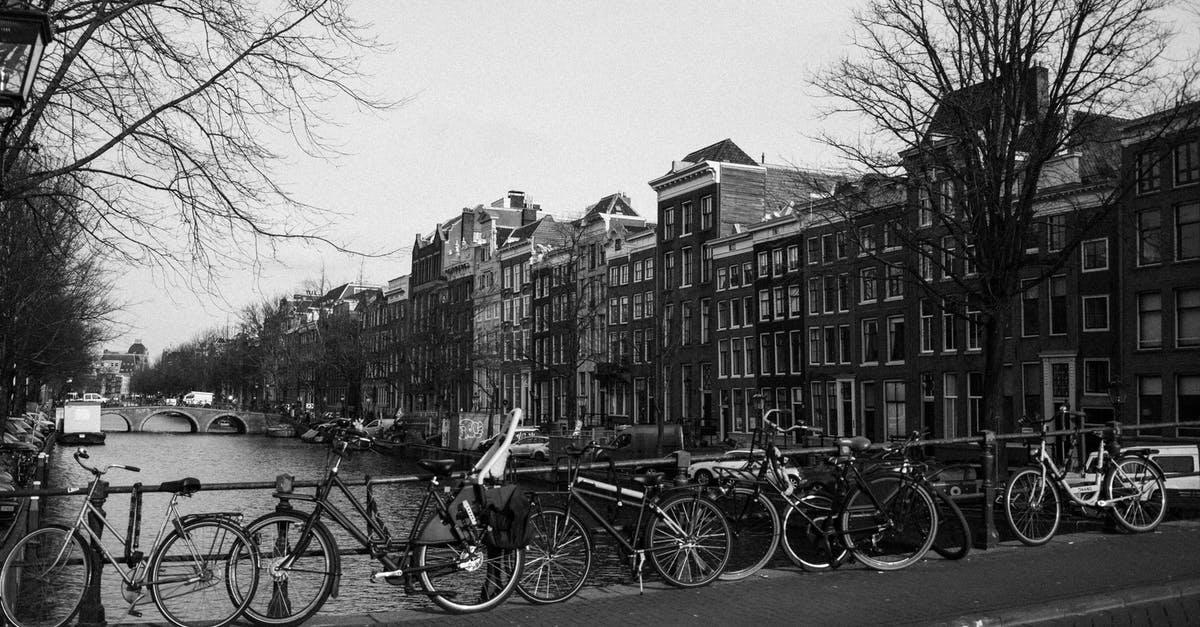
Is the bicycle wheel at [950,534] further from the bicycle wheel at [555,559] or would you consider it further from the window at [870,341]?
the window at [870,341]

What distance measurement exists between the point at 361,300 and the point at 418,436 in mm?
38381

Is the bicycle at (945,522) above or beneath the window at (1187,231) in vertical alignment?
beneath

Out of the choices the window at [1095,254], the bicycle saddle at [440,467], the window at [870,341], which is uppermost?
the window at [1095,254]

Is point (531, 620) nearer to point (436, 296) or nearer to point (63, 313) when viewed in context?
point (63, 313)

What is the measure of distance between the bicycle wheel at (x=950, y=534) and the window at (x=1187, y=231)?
1093 inches

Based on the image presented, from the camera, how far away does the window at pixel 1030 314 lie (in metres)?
38.1

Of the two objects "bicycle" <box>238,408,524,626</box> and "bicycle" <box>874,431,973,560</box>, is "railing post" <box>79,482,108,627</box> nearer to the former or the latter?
"bicycle" <box>238,408,524,626</box>

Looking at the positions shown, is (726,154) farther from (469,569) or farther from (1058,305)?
(469,569)

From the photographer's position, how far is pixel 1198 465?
774 inches

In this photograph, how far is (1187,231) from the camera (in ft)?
112

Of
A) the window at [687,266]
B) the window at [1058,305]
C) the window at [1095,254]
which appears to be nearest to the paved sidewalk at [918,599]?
the window at [1095,254]

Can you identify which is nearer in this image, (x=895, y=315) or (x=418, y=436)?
(x=895, y=315)

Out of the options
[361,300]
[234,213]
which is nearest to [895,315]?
[234,213]

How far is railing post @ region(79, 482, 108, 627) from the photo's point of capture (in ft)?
24.1
